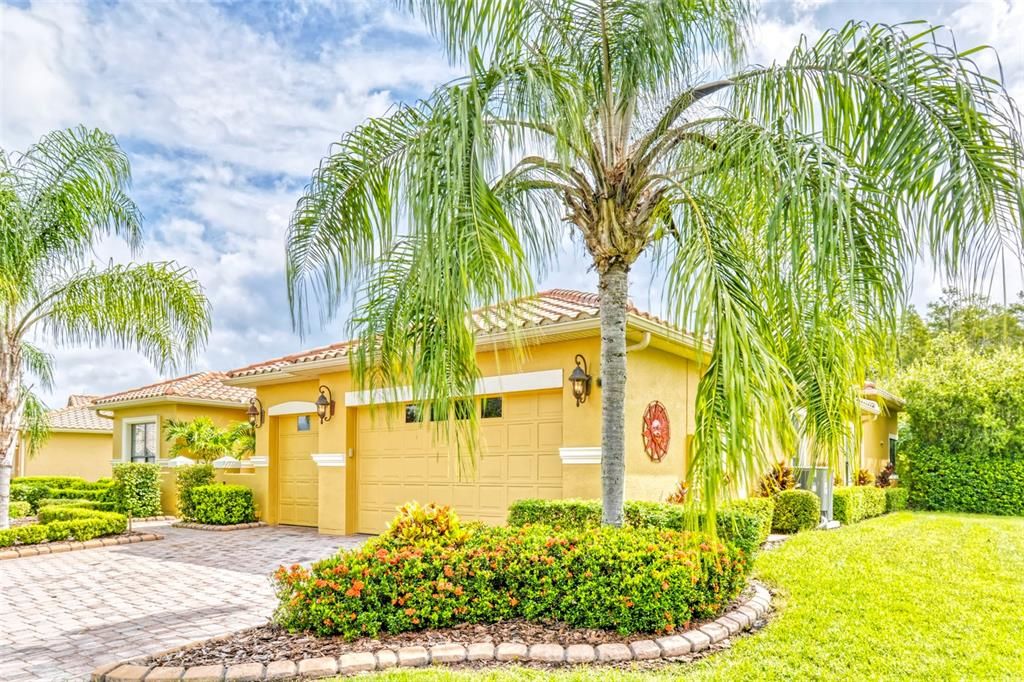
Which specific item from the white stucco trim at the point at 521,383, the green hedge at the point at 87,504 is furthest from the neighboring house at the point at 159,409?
the white stucco trim at the point at 521,383

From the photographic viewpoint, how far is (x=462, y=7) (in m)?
5.64

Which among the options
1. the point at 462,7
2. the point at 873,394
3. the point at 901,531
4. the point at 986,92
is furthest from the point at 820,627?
the point at 873,394

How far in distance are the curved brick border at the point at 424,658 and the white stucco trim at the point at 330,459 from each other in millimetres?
7813

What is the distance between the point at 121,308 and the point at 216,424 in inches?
320

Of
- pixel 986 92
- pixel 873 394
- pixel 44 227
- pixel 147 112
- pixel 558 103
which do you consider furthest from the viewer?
pixel 873 394

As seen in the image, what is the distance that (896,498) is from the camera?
56.6 ft

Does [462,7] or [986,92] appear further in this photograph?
[462,7]

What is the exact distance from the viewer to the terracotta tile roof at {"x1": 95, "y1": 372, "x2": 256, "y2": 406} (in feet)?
61.8

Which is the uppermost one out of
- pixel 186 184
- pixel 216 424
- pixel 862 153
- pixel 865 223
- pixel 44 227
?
pixel 186 184

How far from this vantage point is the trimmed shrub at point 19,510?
51.7 feet

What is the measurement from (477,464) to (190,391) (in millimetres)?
11744

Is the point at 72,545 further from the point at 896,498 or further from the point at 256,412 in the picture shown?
the point at 896,498

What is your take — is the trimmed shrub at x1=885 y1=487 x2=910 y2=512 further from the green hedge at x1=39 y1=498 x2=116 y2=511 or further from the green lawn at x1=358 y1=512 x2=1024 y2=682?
the green hedge at x1=39 y1=498 x2=116 y2=511

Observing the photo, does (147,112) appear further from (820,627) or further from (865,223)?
(820,627)
